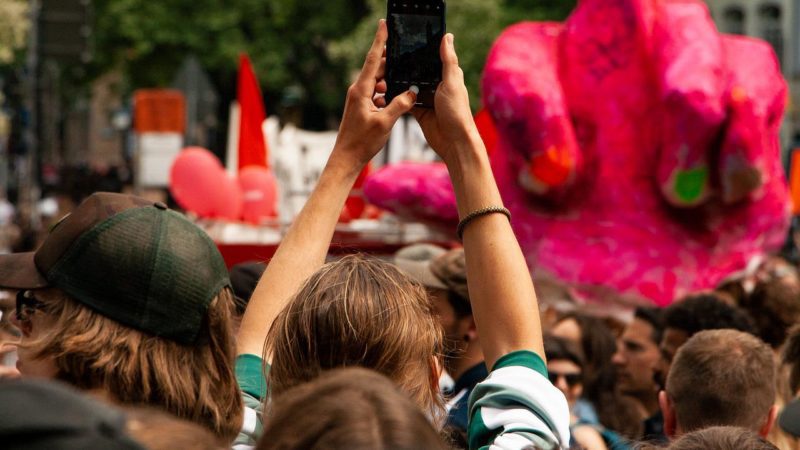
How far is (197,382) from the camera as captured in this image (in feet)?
7.13

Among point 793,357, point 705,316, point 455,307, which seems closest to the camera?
point 793,357

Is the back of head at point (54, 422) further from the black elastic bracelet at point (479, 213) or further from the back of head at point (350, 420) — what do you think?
the black elastic bracelet at point (479, 213)

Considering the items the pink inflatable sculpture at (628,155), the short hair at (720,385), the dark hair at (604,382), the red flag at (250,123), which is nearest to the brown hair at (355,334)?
the short hair at (720,385)

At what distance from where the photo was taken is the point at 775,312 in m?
6.05

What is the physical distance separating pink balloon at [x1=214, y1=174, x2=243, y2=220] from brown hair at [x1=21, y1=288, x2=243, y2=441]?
8.44m

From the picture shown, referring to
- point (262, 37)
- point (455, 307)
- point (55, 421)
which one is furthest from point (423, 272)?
point (262, 37)

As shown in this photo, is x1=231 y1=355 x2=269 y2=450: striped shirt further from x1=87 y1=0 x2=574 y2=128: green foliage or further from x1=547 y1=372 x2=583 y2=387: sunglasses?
x1=87 y1=0 x2=574 y2=128: green foliage

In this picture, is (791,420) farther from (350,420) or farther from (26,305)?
(26,305)

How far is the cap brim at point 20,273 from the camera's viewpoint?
2158 mm

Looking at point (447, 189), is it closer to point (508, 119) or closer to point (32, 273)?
point (508, 119)

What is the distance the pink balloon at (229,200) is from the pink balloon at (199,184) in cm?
2

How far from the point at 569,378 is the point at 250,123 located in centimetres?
659

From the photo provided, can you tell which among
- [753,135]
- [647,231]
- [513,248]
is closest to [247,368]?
[513,248]

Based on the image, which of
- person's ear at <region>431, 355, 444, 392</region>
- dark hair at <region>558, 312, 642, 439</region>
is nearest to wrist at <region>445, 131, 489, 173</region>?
person's ear at <region>431, 355, 444, 392</region>
